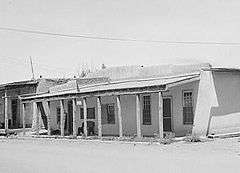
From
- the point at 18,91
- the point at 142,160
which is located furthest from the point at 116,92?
the point at 18,91

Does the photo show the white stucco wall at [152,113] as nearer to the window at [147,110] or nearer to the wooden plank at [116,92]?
the window at [147,110]

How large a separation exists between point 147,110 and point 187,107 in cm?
274

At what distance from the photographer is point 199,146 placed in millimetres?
17984

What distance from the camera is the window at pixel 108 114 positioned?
2672cm

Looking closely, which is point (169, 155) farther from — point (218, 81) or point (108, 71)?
point (108, 71)

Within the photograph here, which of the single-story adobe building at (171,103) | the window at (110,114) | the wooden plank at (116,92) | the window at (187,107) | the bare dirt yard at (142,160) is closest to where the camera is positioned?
the bare dirt yard at (142,160)

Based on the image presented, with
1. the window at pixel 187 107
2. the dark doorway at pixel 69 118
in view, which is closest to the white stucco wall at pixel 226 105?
the window at pixel 187 107

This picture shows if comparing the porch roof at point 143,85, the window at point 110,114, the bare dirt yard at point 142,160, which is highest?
the porch roof at point 143,85

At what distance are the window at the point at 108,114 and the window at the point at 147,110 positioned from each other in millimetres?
2490

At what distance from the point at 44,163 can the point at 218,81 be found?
38.5ft

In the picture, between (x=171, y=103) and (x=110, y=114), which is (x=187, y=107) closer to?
(x=171, y=103)

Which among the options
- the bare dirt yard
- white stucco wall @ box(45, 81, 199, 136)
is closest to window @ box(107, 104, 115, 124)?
white stucco wall @ box(45, 81, 199, 136)

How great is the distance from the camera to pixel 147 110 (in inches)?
974

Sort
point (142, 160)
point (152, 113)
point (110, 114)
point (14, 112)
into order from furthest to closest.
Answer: point (14, 112) → point (110, 114) → point (152, 113) → point (142, 160)
